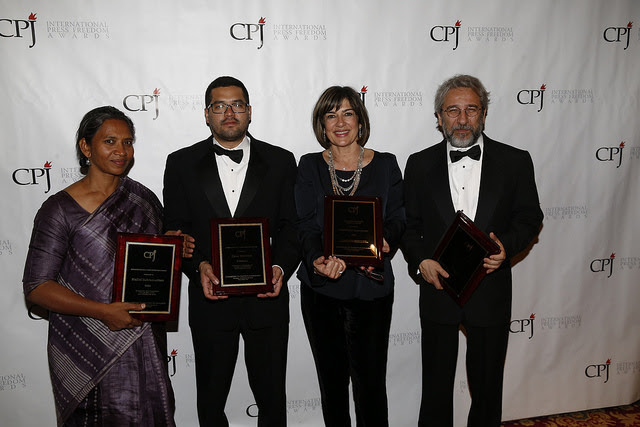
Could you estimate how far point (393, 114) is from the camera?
3.57 m

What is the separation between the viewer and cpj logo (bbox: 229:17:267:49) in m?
3.29

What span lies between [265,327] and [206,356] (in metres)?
0.39

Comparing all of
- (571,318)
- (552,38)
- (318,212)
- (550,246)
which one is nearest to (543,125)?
(552,38)

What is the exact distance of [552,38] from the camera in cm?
364

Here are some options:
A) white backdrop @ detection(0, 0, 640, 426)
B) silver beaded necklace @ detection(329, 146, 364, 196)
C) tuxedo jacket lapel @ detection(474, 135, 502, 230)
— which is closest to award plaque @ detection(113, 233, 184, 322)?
silver beaded necklace @ detection(329, 146, 364, 196)

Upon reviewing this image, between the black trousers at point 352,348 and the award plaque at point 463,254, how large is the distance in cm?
39

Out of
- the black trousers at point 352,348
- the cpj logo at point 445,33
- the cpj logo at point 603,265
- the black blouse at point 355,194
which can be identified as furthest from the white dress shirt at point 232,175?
the cpj logo at point 603,265

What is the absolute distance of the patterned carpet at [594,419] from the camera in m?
3.77

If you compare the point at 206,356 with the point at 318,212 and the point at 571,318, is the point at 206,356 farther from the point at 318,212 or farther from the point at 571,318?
the point at 571,318

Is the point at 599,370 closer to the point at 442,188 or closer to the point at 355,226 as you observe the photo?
the point at 442,188

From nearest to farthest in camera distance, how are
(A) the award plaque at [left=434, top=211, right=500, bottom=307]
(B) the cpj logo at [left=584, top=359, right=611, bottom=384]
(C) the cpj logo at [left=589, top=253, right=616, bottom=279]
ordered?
1. (A) the award plaque at [left=434, top=211, right=500, bottom=307]
2. (C) the cpj logo at [left=589, top=253, right=616, bottom=279]
3. (B) the cpj logo at [left=584, top=359, right=611, bottom=384]

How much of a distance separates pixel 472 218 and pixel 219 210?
58.8 inches

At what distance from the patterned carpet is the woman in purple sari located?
292cm

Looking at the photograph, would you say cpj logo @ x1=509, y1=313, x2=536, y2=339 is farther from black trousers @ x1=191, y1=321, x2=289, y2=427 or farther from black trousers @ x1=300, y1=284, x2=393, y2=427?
black trousers @ x1=191, y1=321, x2=289, y2=427
